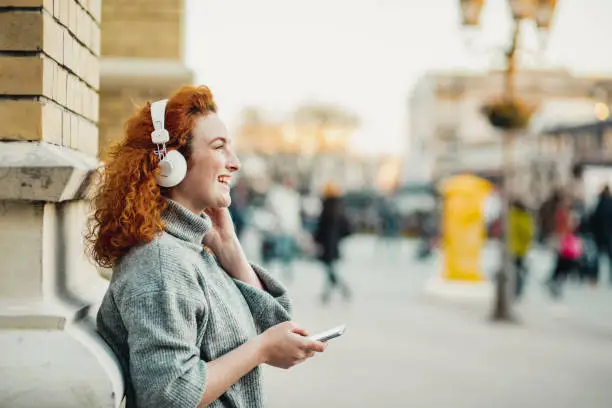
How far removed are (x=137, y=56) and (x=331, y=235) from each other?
18.6 ft

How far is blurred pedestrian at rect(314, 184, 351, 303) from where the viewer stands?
1149cm

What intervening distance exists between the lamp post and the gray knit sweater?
26.0ft

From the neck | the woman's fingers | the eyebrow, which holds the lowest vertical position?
the woman's fingers

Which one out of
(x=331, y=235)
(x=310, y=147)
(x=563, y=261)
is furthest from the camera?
(x=310, y=147)

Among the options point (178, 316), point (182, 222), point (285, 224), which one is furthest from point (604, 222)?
point (178, 316)

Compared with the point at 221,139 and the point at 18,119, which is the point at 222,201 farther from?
the point at 18,119

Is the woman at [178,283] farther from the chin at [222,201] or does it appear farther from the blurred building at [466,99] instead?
the blurred building at [466,99]

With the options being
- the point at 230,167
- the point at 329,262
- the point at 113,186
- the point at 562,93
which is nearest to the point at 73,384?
the point at 113,186

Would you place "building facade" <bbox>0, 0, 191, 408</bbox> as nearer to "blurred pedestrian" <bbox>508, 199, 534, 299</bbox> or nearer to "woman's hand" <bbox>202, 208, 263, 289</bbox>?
"woman's hand" <bbox>202, 208, 263, 289</bbox>

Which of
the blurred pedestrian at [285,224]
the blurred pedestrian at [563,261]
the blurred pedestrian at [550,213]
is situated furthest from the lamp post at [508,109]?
the blurred pedestrian at [285,224]

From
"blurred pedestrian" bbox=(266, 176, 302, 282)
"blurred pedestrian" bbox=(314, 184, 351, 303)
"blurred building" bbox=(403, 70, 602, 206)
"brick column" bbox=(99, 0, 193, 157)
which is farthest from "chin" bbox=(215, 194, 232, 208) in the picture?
"blurred building" bbox=(403, 70, 602, 206)

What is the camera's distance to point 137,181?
6.72ft

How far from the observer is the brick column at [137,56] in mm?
6395

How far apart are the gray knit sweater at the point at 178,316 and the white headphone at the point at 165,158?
7 cm
